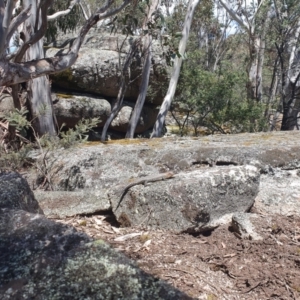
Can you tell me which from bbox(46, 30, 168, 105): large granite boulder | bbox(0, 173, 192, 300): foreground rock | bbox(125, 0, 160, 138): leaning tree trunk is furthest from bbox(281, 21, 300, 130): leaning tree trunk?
bbox(0, 173, 192, 300): foreground rock

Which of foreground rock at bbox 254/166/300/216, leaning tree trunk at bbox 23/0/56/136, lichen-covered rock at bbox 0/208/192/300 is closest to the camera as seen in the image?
lichen-covered rock at bbox 0/208/192/300

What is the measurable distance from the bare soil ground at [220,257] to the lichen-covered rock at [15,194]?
648mm

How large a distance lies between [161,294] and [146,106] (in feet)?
35.2

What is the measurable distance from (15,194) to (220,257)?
4.72ft

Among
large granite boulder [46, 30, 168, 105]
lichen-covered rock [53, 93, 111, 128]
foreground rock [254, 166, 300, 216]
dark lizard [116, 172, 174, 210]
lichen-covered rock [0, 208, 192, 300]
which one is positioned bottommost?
foreground rock [254, 166, 300, 216]

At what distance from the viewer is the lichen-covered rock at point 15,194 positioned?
2099mm

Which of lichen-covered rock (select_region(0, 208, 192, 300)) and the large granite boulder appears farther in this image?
the large granite boulder

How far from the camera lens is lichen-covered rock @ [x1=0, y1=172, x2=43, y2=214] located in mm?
2099

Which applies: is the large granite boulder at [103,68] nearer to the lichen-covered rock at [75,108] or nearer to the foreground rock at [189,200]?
the lichen-covered rock at [75,108]

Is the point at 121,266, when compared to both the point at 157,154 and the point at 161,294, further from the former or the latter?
the point at 157,154

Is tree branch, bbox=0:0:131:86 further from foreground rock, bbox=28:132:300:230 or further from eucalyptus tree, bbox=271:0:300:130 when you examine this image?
eucalyptus tree, bbox=271:0:300:130

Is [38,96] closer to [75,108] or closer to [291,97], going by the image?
[75,108]

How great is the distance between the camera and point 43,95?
290 inches

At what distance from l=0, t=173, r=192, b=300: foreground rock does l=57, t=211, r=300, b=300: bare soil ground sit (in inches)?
35.9
